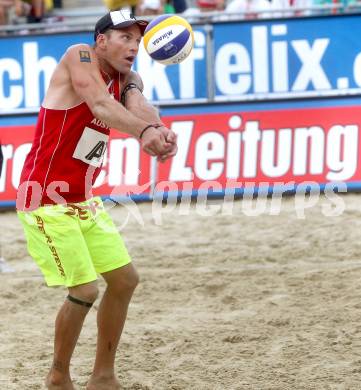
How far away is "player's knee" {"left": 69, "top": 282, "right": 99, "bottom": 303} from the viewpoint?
4.79 metres

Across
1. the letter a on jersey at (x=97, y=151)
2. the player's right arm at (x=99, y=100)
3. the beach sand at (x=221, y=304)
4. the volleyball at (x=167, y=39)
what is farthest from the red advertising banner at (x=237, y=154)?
the player's right arm at (x=99, y=100)

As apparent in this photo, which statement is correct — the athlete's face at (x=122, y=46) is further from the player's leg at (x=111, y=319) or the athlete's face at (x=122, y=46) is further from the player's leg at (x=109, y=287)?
the player's leg at (x=111, y=319)

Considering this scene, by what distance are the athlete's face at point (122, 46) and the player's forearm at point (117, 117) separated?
0.30 m

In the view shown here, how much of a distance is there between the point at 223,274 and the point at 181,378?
2342 mm

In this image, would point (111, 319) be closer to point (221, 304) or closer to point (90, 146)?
point (90, 146)

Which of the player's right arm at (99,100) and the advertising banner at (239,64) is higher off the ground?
the player's right arm at (99,100)

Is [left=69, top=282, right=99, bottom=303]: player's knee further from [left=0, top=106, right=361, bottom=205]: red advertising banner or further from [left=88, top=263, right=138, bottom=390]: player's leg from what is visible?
[left=0, top=106, right=361, bottom=205]: red advertising banner

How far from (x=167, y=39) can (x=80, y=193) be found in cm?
91

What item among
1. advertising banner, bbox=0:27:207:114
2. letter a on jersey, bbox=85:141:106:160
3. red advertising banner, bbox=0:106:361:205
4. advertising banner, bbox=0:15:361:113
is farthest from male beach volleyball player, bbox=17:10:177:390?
advertising banner, bbox=0:27:207:114

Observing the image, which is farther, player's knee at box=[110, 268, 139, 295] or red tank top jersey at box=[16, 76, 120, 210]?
player's knee at box=[110, 268, 139, 295]

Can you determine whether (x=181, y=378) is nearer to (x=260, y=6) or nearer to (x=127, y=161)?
(x=127, y=161)

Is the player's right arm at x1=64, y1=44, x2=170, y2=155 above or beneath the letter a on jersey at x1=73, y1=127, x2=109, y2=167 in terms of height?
above

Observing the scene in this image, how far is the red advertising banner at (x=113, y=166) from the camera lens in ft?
33.1

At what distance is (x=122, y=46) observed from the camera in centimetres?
474
